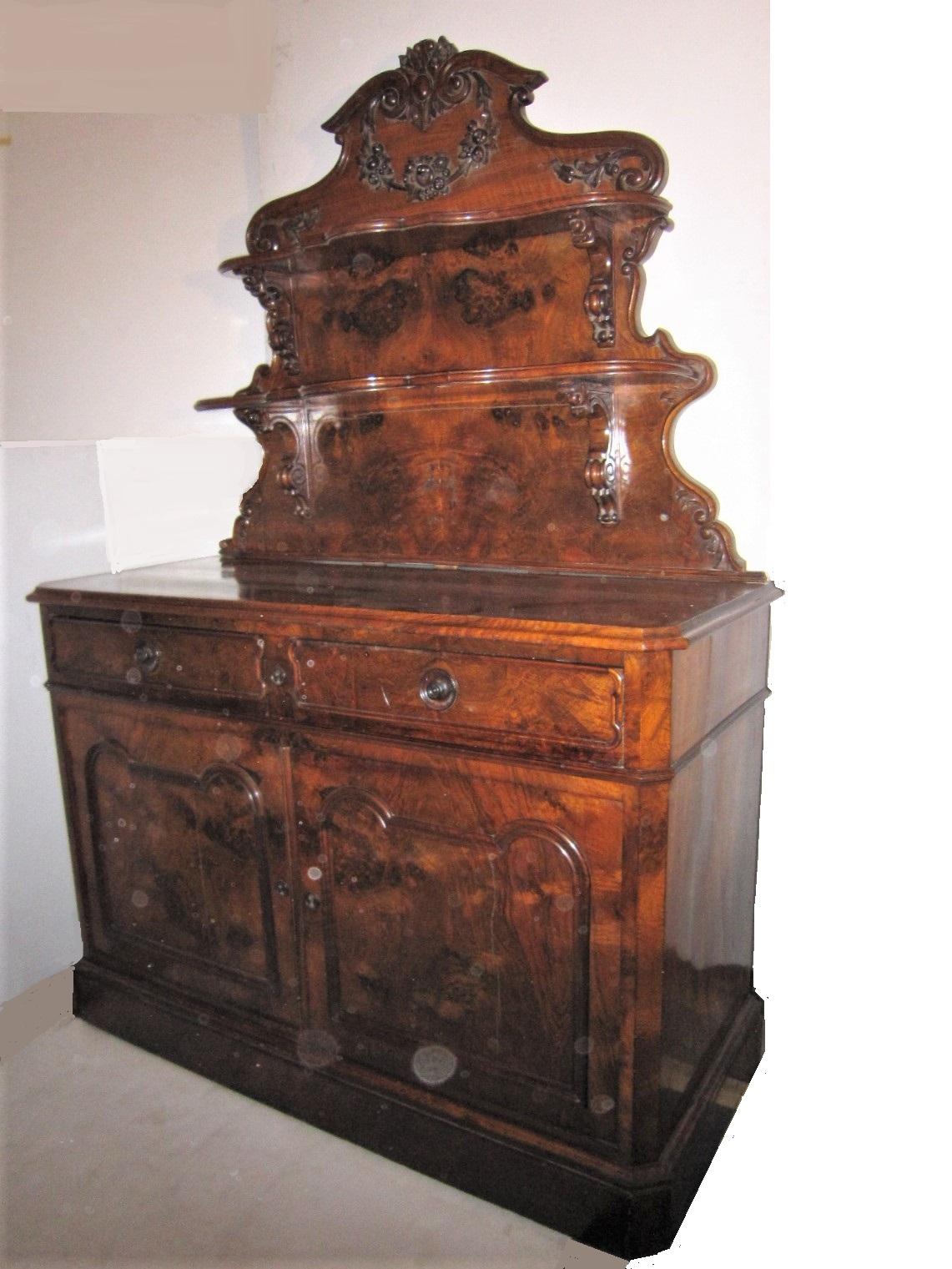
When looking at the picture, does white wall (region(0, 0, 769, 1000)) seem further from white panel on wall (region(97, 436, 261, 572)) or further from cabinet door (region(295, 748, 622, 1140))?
cabinet door (region(295, 748, 622, 1140))

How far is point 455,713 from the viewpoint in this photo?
150 centimetres

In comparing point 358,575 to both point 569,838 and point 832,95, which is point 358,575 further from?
point 832,95

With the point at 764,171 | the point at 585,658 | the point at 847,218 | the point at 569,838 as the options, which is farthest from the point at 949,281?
the point at 569,838

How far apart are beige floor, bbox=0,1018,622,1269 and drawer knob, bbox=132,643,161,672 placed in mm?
939

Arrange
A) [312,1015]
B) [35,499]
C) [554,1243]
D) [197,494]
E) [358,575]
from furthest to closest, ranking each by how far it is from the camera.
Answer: [197,494] < [35,499] < [358,575] < [312,1015] < [554,1243]

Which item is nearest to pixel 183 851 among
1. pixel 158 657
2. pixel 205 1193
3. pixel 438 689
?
pixel 158 657

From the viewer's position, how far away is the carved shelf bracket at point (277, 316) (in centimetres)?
217

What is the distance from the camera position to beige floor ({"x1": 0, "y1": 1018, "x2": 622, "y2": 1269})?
1.58m

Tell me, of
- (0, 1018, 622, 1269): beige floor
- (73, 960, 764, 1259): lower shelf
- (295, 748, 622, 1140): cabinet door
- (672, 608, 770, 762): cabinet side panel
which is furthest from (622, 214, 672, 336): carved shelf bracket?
A: (0, 1018, 622, 1269): beige floor

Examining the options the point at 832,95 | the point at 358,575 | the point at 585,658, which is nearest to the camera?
the point at 585,658

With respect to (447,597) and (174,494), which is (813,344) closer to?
(447,597)

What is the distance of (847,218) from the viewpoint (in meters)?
1.69

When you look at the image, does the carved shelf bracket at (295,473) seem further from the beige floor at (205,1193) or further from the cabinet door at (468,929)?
the beige floor at (205,1193)

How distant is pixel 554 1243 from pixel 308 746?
96cm
